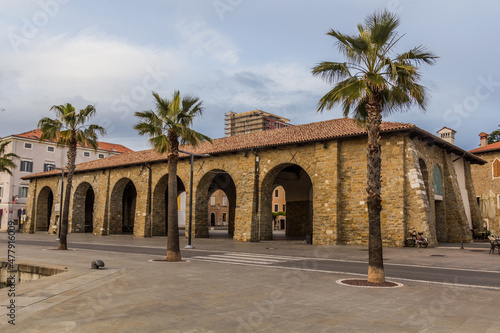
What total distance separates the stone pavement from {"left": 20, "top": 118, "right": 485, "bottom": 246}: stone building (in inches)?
506

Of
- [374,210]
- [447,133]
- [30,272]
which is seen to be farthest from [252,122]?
[374,210]

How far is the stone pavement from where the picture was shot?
6.20 meters

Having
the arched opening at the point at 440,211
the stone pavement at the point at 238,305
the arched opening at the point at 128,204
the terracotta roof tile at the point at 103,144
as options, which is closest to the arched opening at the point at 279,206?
the arched opening at the point at 128,204

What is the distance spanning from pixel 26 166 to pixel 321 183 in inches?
1925

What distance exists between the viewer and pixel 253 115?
6250 inches

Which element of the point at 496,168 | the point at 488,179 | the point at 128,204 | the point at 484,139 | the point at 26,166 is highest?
the point at 484,139

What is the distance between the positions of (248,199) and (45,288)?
2002cm

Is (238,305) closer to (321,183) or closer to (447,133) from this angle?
(321,183)

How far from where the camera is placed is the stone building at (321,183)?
23422 mm

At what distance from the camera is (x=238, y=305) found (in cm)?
768

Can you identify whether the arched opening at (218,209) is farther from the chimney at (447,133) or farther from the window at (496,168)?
the window at (496,168)

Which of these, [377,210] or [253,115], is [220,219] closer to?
[377,210]

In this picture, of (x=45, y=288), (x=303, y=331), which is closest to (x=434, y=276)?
(x=303, y=331)

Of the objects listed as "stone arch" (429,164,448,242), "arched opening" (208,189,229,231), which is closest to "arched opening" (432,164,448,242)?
"stone arch" (429,164,448,242)
